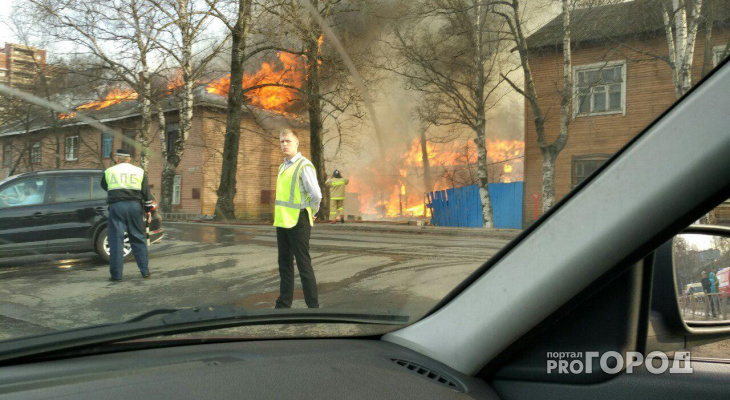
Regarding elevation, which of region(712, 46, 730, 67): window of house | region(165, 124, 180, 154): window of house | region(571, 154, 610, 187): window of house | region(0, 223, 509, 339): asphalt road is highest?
region(165, 124, 180, 154): window of house

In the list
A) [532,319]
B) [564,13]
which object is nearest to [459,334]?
[532,319]

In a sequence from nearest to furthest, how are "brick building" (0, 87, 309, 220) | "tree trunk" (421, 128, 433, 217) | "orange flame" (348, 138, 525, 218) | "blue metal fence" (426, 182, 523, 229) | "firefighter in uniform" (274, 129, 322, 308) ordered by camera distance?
"blue metal fence" (426, 182, 523, 229)
"orange flame" (348, 138, 525, 218)
"tree trunk" (421, 128, 433, 217)
"brick building" (0, 87, 309, 220)
"firefighter in uniform" (274, 129, 322, 308)

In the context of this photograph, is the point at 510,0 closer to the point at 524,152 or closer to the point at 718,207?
the point at 524,152

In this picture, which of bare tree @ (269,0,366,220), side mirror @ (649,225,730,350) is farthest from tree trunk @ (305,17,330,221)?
side mirror @ (649,225,730,350)

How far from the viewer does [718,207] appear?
2.86ft

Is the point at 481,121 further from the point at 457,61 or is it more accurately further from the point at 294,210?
the point at 294,210

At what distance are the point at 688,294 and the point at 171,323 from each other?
1197mm

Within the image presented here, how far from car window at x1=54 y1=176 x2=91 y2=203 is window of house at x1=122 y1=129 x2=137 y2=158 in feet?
1.12

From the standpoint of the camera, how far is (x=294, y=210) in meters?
2.65

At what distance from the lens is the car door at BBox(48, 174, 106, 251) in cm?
211

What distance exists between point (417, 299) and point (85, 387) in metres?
1.03

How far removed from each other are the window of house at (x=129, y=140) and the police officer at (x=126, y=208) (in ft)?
0.13

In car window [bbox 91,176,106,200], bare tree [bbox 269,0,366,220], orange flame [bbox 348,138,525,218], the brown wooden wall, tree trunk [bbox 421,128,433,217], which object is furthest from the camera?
car window [bbox 91,176,106,200]

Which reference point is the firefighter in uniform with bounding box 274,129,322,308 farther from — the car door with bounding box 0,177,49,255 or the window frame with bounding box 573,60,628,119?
the window frame with bounding box 573,60,628,119
